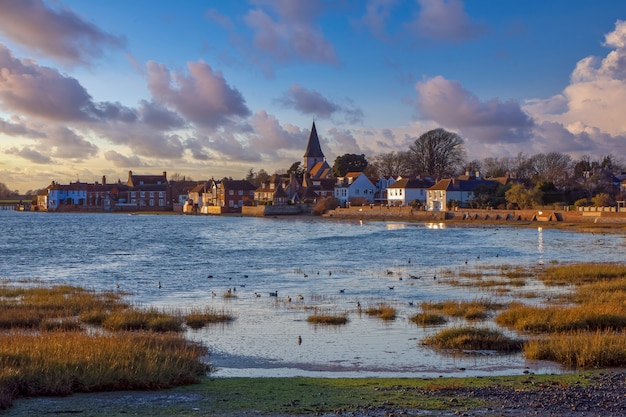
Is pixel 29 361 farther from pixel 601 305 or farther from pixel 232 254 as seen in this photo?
pixel 232 254

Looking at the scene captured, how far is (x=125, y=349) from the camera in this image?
15625 mm

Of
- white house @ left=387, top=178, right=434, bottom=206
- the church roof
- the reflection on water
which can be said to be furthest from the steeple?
the reflection on water

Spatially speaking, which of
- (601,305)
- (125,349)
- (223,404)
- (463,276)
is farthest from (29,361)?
(463,276)

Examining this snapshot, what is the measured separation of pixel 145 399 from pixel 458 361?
8.44 m

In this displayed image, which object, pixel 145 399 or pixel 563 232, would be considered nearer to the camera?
pixel 145 399

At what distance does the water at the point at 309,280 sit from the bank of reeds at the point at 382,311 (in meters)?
0.39

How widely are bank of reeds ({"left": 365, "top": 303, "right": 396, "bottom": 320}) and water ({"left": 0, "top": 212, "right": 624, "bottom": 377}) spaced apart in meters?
0.39

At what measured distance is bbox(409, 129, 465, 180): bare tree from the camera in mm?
159750

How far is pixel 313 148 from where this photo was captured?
634 ft

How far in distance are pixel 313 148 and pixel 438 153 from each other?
1661 inches

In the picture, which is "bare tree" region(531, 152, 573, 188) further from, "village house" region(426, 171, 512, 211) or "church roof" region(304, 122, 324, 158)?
"church roof" region(304, 122, 324, 158)

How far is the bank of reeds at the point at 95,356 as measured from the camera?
533 inches

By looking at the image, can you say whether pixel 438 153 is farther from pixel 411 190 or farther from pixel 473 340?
pixel 473 340

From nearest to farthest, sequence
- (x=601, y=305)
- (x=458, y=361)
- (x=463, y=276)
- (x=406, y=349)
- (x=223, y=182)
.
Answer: (x=458, y=361)
(x=406, y=349)
(x=601, y=305)
(x=463, y=276)
(x=223, y=182)
